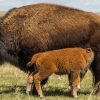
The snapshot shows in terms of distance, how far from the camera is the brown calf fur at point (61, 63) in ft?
31.8

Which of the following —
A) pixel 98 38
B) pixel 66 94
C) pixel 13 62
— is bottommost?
pixel 66 94

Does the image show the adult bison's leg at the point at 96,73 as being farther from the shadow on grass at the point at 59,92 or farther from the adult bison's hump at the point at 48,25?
the adult bison's hump at the point at 48,25

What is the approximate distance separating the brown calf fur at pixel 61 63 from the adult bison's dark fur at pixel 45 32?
359 millimetres

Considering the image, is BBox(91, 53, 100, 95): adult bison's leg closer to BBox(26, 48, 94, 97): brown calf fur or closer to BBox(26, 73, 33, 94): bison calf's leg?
BBox(26, 48, 94, 97): brown calf fur

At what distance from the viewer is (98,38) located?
405 inches

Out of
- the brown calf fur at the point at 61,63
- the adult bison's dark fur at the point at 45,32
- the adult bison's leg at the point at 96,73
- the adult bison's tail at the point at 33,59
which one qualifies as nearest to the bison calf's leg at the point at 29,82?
the brown calf fur at the point at 61,63

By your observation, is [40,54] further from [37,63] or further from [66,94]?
[66,94]

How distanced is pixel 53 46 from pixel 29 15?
99 cm

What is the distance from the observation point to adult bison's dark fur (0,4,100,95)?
10.3 m

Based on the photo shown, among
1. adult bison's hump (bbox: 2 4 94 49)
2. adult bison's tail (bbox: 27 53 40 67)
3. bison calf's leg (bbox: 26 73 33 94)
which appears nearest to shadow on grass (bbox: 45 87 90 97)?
bison calf's leg (bbox: 26 73 33 94)

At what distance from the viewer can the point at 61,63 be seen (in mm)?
9734

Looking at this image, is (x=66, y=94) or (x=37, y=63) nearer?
(x=37, y=63)

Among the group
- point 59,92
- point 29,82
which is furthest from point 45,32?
point 59,92

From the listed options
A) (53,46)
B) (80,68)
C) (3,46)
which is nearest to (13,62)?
(3,46)
